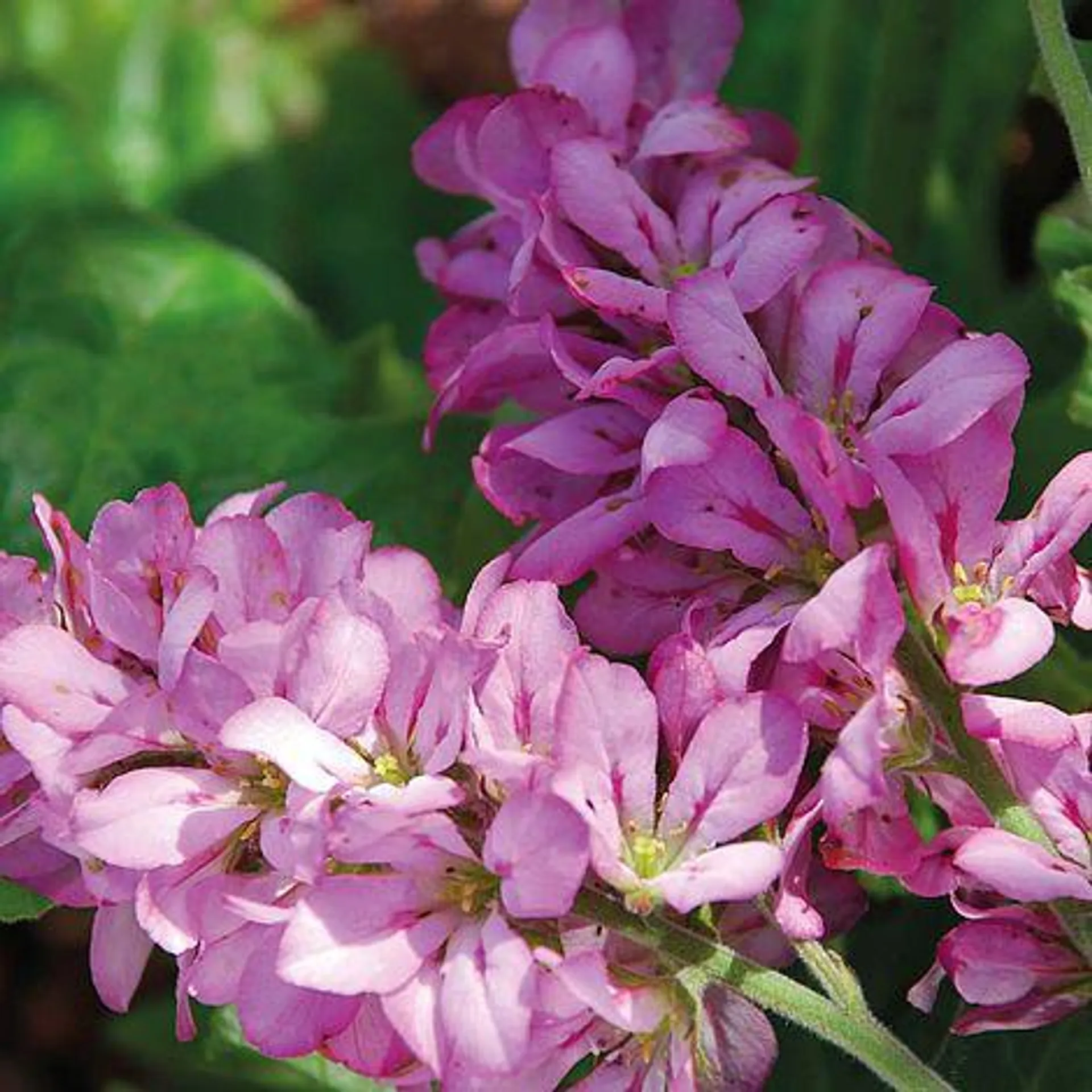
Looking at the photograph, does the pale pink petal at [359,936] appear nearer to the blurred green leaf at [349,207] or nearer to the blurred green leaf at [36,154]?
the blurred green leaf at [36,154]

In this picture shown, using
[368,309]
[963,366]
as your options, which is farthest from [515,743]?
[368,309]

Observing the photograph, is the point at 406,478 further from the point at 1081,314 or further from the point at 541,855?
the point at 541,855

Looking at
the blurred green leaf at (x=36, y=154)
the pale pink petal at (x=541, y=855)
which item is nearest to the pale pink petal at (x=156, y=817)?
the pale pink petal at (x=541, y=855)

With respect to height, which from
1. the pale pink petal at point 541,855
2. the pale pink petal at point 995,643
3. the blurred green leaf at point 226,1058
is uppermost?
the pale pink petal at point 995,643

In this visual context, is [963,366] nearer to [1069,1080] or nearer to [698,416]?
[698,416]

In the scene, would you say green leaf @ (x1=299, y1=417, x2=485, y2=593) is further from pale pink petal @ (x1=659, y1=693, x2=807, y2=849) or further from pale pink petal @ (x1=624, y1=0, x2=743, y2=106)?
pale pink petal @ (x1=659, y1=693, x2=807, y2=849)

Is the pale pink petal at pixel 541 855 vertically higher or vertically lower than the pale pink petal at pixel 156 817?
higher

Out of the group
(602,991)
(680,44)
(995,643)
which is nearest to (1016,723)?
(995,643)
